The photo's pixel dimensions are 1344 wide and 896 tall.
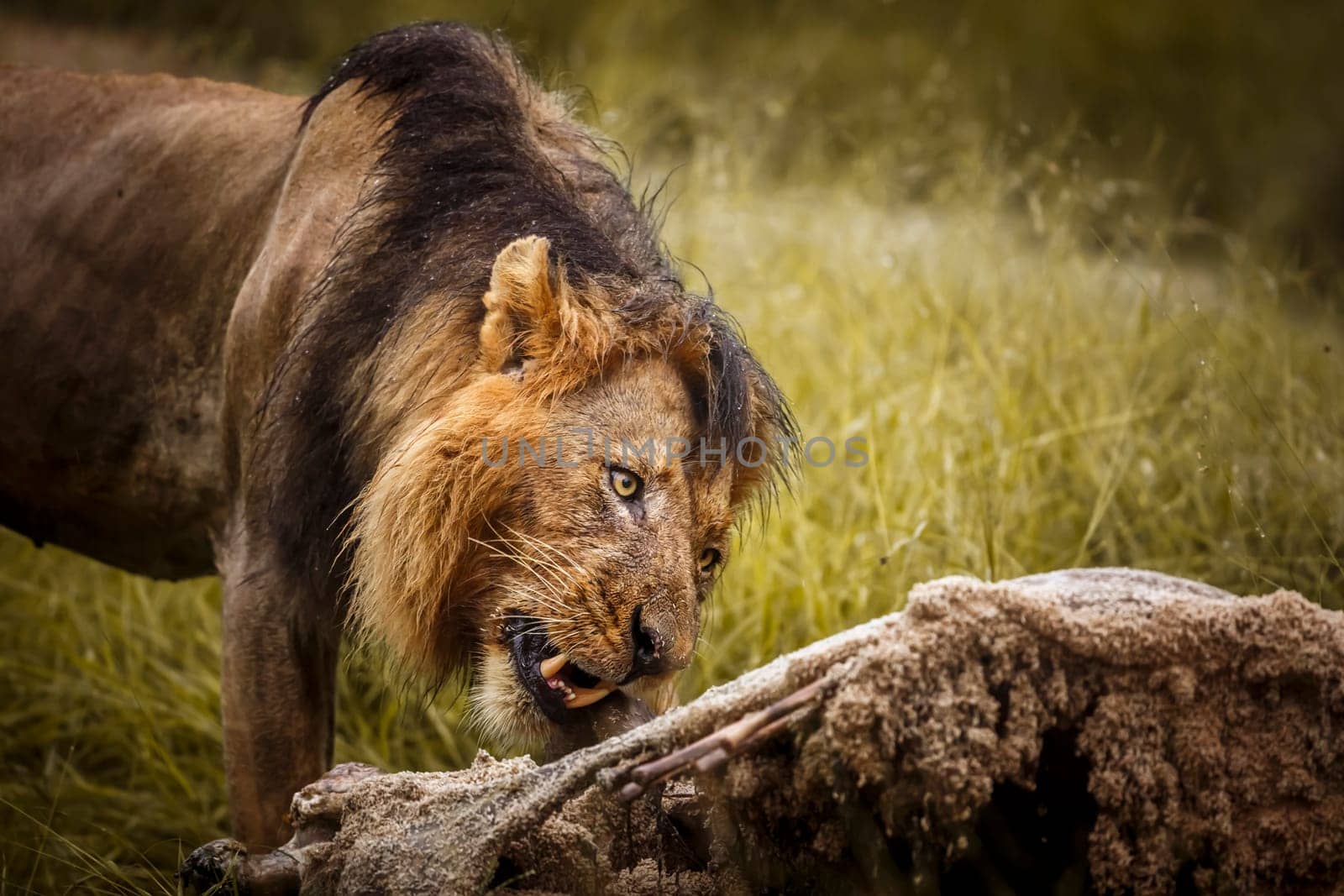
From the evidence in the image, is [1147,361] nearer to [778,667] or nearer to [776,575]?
[776,575]

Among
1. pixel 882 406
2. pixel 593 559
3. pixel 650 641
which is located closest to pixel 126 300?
pixel 593 559

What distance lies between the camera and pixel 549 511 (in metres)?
2.37

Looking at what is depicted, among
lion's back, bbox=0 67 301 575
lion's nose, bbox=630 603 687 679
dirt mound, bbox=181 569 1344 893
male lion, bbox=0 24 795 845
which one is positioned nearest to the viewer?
dirt mound, bbox=181 569 1344 893

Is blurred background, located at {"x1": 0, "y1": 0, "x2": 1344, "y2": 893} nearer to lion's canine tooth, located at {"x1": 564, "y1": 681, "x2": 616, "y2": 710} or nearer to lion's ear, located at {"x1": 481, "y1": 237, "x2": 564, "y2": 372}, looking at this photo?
lion's canine tooth, located at {"x1": 564, "y1": 681, "x2": 616, "y2": 710}

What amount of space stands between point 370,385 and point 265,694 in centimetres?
74

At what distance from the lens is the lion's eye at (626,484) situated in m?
2.37

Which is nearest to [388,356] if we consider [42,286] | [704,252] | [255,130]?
[255,130]

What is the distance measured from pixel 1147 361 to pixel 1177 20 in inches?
346

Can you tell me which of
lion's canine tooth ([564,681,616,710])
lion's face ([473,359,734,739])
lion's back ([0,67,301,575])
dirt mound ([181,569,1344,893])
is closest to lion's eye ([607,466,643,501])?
lion's face ([473,359,734,739])

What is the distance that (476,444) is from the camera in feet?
7.94

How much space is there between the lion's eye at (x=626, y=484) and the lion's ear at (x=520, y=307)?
0.28 meters

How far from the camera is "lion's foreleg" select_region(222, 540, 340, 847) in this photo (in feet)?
9.17

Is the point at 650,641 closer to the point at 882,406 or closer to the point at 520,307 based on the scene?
the point at 520,307

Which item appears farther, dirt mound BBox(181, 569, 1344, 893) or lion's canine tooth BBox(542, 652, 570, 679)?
lion's canine tooth BBox(542, 652, 570, 679)
